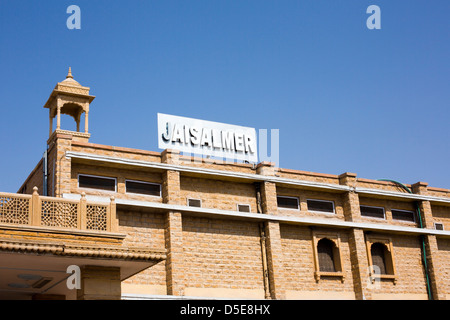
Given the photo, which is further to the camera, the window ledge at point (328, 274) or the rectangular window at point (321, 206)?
the rectangular window at point (321, 206)

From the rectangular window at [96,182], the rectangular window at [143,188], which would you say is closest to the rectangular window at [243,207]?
the rectangular window at [143,188]

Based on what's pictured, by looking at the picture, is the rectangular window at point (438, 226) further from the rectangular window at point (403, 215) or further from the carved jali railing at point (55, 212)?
the carved jali railing at point (55, 212)

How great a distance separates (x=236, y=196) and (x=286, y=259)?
3.92 meters

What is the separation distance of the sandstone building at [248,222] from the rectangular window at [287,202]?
62 mm

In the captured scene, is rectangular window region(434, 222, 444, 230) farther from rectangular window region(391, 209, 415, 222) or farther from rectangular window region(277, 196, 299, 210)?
rectangular window region(277, 196, 299, 210)

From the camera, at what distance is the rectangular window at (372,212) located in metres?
34.3

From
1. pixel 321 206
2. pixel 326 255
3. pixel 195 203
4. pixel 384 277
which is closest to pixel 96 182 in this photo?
pixel 195 203

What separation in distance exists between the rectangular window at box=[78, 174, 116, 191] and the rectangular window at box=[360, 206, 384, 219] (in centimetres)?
1408

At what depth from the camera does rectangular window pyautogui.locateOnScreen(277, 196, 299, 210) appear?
105ft

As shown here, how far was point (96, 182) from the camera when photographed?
90.7ft

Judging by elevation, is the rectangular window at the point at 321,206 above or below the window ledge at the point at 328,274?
above

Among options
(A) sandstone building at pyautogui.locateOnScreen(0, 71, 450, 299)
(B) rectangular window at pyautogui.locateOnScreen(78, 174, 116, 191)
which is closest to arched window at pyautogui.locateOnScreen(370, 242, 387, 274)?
(A) sandstone building at pyautogui.locateOnScreen(0, 71, 450, 299)

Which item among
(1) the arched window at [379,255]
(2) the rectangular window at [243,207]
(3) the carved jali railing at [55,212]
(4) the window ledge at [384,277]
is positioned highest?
(2) the rectangular window at [243,207]
